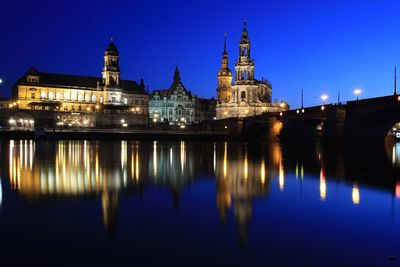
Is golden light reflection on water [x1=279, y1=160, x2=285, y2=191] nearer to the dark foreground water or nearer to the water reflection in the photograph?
the water reflection

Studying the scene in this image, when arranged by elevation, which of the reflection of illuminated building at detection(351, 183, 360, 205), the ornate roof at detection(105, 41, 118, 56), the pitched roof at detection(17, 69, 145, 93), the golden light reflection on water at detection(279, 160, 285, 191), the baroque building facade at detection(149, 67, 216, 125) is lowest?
the reflection of illuminated building at detection(351, 183, 360, 205)

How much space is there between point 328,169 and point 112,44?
12811 centimetres

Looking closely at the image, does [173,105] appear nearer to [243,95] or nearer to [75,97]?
[243,95]

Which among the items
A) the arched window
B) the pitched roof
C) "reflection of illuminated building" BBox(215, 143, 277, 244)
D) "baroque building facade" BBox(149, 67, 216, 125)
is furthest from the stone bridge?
the pitched roof

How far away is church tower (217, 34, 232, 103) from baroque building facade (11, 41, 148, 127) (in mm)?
32126

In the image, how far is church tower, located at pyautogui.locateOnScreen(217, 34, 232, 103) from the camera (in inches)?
6604

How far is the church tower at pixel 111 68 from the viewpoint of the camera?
146 m

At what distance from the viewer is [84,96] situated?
141625 mm

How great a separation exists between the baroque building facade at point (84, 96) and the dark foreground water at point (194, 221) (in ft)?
363

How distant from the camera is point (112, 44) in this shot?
14888 centimetres

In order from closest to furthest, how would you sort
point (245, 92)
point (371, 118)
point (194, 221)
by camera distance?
point (194, 221), point (371, 118), point (245, 92)

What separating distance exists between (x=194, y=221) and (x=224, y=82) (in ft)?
516

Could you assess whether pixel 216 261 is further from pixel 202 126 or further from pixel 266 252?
pixel 202 126

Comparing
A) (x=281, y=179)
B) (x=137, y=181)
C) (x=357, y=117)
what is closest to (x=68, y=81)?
(x=357, y=117)
